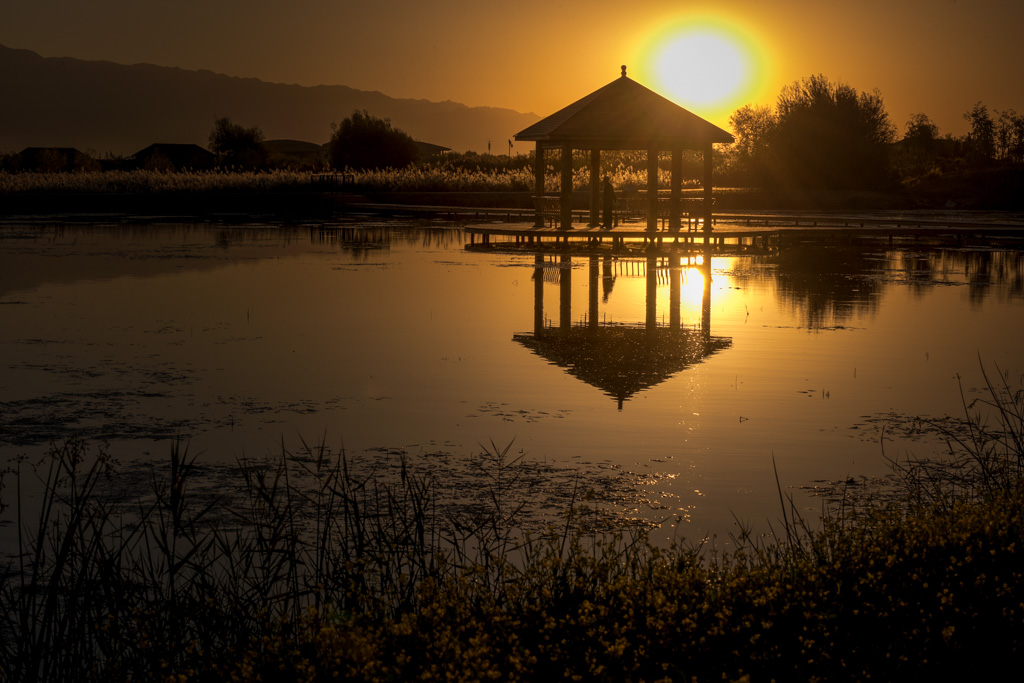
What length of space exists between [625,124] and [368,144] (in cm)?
6004

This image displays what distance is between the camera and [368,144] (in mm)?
85875

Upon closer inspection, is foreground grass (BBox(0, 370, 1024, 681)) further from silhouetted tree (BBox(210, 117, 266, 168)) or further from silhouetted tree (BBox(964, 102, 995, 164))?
silhouetted tree (BBox(210, 117, 266, 168))

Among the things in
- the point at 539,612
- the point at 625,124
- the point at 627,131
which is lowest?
the point at 539,612

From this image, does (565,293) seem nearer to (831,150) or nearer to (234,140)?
(831,150)

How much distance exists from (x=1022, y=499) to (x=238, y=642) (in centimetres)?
416

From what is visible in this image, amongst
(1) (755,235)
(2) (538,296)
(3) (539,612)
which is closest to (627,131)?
(1) (755,235)

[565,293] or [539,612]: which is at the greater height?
[565,293]

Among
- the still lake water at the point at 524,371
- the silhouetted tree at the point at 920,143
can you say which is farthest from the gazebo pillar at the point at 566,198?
the silhouetted tree at the point at 920,143

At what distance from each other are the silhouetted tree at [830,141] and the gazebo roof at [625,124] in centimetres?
2527

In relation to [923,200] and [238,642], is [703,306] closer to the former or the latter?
[238,642]

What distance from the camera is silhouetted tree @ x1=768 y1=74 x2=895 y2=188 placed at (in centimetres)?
5312

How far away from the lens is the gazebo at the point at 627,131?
28.1 meters

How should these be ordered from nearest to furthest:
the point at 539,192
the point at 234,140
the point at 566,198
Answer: the point at 566,198 < the point at 539,192 < the point at 234,140

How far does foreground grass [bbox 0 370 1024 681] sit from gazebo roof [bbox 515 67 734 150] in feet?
75.3
